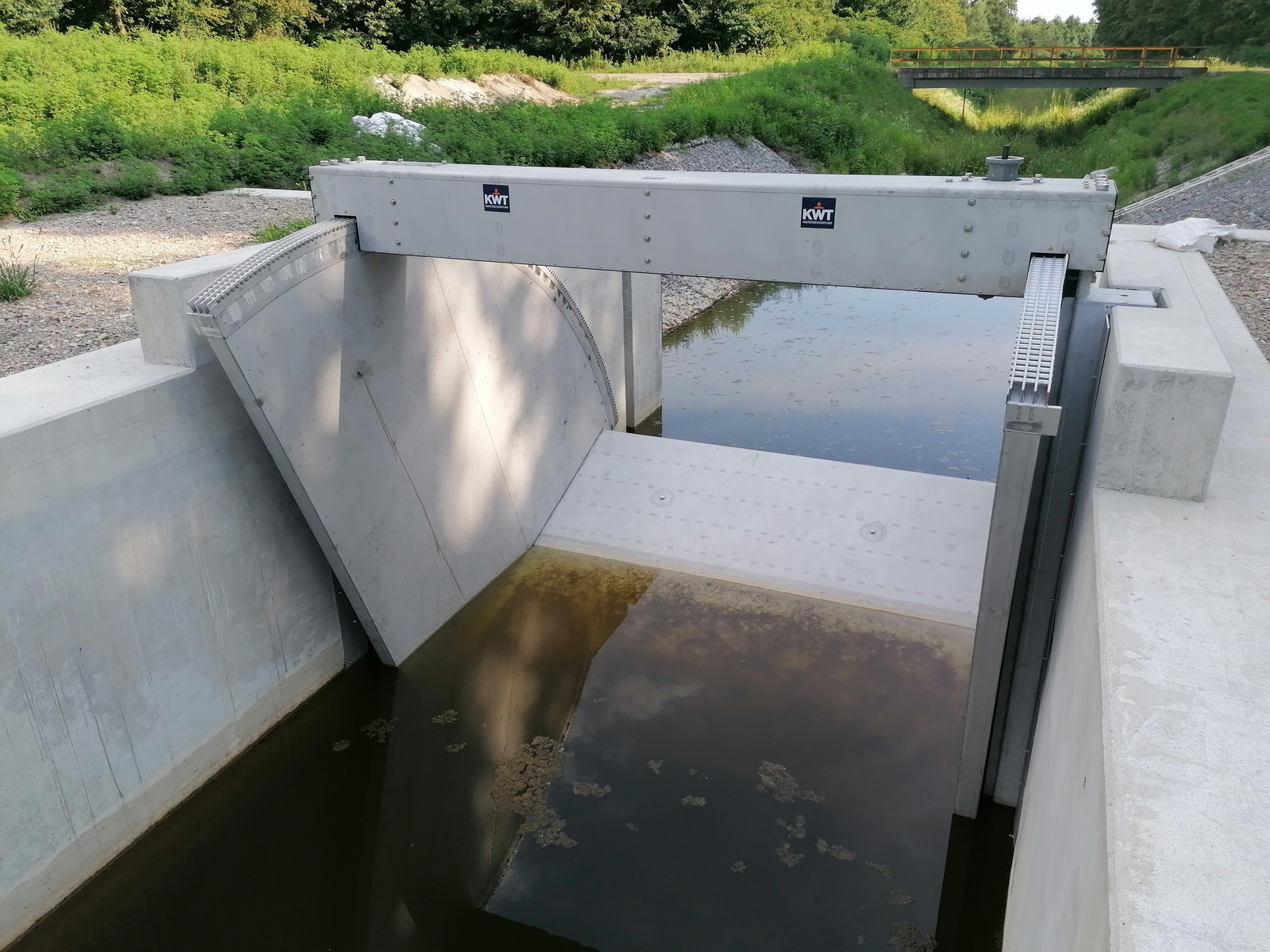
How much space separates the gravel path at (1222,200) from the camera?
15.2 m

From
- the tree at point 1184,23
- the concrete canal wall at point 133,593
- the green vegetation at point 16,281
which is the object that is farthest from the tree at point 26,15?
the tree at point 1184,23

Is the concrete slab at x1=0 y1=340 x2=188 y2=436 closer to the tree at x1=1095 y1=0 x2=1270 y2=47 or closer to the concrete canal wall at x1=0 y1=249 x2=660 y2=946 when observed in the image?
the concrete canal wall at x1=0 y1=249 x2=660 y2=946

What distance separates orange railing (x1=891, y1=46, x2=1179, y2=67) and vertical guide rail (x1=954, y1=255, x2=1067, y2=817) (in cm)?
3303

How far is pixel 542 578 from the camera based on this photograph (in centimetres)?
1004

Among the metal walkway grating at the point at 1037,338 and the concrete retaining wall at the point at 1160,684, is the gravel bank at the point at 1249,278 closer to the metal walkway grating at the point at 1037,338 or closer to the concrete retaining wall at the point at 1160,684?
the concrete retaining wall at the point at 1160,684

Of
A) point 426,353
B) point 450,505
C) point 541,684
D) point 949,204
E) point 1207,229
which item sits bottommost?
point 541,684

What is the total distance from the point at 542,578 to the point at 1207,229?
8.15 meters

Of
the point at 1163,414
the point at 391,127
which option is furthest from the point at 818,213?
the point at 391,127

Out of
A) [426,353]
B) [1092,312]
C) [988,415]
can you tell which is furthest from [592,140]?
[1092,312]

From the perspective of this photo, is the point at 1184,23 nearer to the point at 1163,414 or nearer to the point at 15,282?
the point at 1163,414

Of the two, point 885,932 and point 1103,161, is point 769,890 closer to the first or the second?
point 885,932

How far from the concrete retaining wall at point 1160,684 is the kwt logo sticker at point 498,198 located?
14.3 feet

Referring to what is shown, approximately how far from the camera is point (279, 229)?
412 inches

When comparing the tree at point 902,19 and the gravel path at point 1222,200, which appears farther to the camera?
the tree at point 902,19
